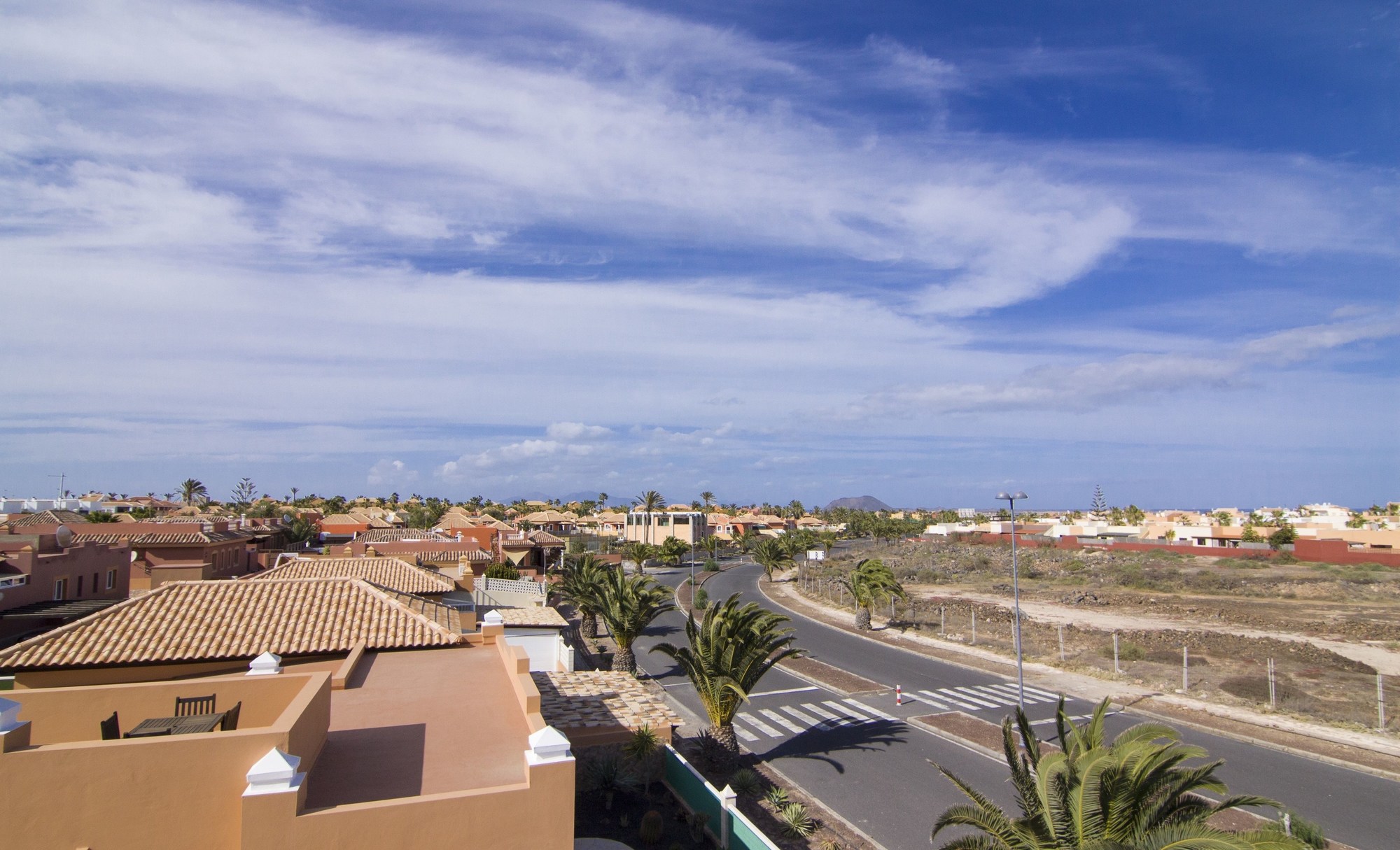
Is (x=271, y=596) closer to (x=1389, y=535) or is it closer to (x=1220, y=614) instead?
(x=1220, y=614)

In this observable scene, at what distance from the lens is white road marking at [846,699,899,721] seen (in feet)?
77.8

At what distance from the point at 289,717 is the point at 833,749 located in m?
16.1

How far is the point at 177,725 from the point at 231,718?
0.84 metres

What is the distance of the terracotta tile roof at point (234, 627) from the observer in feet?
43.7

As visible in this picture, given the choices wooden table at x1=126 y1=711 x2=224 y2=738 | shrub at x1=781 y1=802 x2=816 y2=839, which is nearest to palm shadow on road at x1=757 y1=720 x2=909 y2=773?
shrub at x1=781 y1=802 x2=816 y2=839

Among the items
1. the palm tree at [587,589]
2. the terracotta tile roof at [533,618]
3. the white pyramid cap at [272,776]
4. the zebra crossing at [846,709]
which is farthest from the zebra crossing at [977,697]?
the white pyramid cap at [272,776]

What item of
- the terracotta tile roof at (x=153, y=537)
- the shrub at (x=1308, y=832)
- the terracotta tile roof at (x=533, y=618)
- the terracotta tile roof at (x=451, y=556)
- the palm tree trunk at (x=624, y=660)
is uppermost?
the terracotta tile roof at (x=153, y=537)

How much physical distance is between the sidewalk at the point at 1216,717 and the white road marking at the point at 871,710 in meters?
6.21

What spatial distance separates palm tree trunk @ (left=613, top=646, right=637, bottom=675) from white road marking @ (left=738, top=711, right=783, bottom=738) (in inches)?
235

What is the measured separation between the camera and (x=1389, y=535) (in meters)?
→ 77.4

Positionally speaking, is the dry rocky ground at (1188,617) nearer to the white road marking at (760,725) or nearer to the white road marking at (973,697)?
the white road marking at (973,697)

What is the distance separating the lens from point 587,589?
34.2 metres

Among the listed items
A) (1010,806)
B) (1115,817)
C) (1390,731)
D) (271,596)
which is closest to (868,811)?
(1010,806)

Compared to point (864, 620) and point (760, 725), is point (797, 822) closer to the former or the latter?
point (760, 725)
